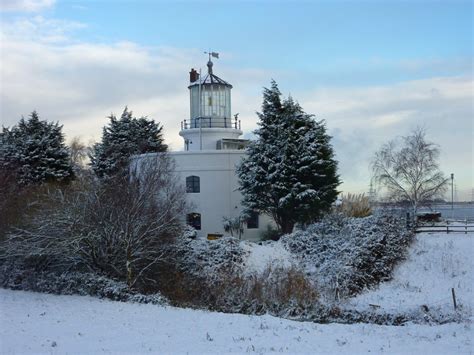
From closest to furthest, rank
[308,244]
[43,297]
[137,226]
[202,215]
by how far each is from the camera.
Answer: [43,297] < [137,226] < [308,244] < [202,215]

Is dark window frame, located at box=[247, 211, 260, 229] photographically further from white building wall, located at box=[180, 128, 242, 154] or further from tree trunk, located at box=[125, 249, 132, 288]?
tree trunk, located at box=[125, 249, 132, 288]

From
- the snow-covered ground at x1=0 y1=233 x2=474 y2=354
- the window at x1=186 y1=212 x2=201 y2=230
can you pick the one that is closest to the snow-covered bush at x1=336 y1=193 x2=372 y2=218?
the window at x1=186 y1=212 x2=201 y2=230

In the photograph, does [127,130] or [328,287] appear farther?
[127,130]

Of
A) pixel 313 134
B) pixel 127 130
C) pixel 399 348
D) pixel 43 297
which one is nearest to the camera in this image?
pixel 399 348

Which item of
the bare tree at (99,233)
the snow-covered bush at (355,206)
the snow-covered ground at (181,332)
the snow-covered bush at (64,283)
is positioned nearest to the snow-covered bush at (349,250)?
the snow-covered ground at (181,332)

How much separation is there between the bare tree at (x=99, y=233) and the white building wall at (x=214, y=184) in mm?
10450

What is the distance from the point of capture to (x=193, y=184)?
3259 cm

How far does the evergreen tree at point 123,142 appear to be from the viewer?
39.2 m

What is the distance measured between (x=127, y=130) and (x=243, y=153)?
12.9 m

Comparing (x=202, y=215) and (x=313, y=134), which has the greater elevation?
(x=313, y=134)

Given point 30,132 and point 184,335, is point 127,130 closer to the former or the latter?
point 30,132

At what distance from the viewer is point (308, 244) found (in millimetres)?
25219

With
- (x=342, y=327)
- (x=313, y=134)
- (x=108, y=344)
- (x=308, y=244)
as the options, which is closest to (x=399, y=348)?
(x=342, y=327)

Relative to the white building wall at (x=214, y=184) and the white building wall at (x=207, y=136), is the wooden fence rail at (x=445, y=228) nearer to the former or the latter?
the white building wall at (x=214, y=184)
